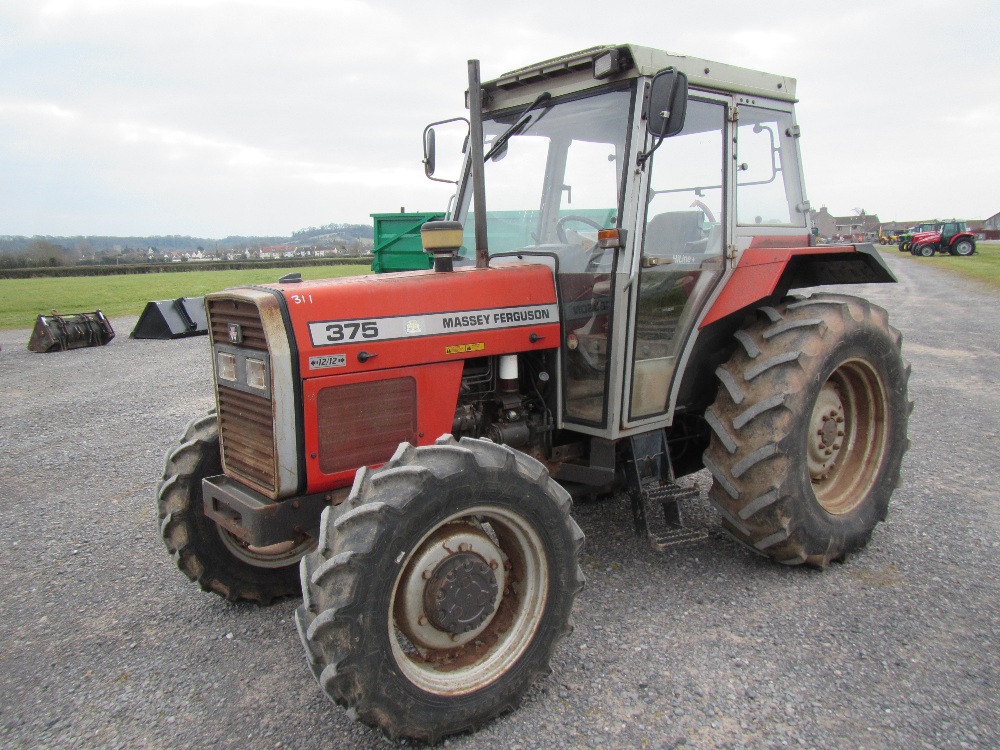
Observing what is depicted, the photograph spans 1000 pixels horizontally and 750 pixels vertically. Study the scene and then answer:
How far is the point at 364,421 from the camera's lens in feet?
9.67

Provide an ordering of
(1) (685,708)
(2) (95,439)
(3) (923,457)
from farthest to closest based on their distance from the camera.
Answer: (2) (95,439), (3) (923,457), (1) (685,708)

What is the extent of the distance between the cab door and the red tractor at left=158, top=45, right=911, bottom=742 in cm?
1

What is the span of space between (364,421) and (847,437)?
2.89 meters

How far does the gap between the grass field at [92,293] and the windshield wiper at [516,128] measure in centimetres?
1422

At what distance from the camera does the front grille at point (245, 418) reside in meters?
2.85

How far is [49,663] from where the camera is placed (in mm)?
3105

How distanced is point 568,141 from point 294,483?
87.5 inches

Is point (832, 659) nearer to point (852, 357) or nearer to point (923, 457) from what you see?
point (852, 357)

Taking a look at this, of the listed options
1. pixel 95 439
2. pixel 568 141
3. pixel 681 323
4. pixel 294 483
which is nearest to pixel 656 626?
pixel 681 323

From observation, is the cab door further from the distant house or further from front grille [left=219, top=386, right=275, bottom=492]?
the distant house

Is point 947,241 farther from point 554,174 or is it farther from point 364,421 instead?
point 364,421

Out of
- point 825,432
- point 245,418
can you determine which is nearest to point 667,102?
point 825,432

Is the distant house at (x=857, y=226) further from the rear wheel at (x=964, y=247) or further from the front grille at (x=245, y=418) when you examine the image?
the front grille at (x=245, y=418)

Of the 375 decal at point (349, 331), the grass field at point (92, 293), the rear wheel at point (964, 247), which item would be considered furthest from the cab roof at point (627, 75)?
the rear wheel at point (964, 247)
